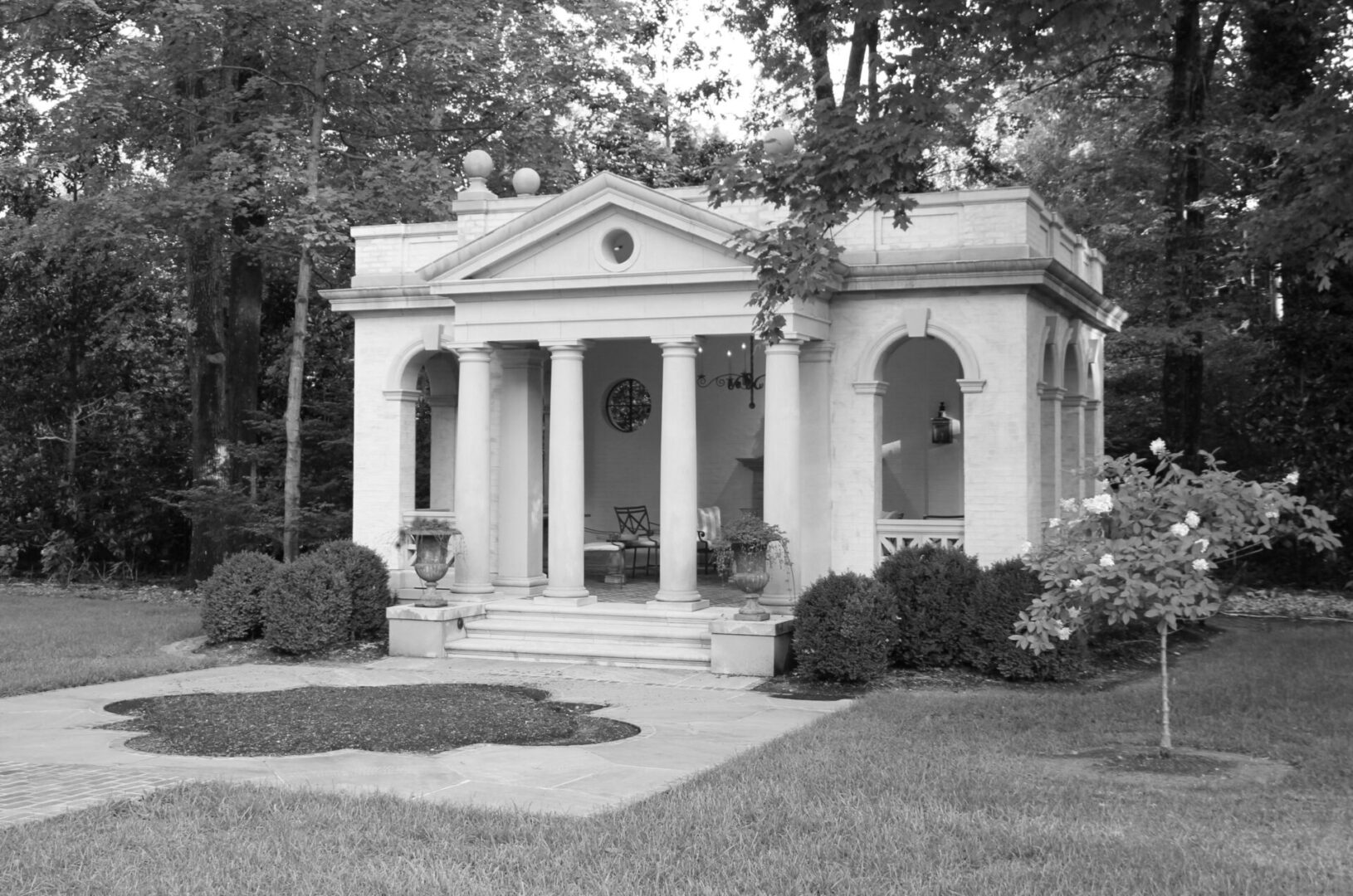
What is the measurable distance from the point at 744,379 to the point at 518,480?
4806 mm

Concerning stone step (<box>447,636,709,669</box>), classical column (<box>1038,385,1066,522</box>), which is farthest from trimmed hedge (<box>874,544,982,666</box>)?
classical column (<box>1038,385,1066,522</box>)

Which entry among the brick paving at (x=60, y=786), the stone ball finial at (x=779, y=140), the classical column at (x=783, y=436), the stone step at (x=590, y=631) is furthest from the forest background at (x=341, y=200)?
the brick paving at (x=60, y=786)

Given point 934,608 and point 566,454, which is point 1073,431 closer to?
point 934,608

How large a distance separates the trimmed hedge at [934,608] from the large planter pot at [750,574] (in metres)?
1.31

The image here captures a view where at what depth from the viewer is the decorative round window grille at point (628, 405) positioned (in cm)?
2181

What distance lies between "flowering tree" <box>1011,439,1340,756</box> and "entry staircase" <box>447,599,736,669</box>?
6007 millimetres

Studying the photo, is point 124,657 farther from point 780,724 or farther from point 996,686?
point 996,686

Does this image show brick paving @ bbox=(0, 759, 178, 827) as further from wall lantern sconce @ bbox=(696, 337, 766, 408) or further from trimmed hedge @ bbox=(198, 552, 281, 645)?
wall lantern sconce @ bbox=(696, 337, 766, 408)

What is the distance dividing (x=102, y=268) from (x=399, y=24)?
10.6 metres

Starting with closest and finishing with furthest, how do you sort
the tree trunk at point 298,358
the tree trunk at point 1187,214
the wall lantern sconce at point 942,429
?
the wall lantern sconce at point 942,429 → the tree trunk at point 298,358 → the tree trunk at point 1187,214

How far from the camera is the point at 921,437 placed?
21.0 metres

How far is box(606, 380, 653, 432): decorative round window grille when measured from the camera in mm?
21812

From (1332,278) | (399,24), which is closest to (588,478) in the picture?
(399,24)

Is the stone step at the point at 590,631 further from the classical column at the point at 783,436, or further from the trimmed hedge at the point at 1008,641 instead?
the trimmed hedge at the point at 1008,641
